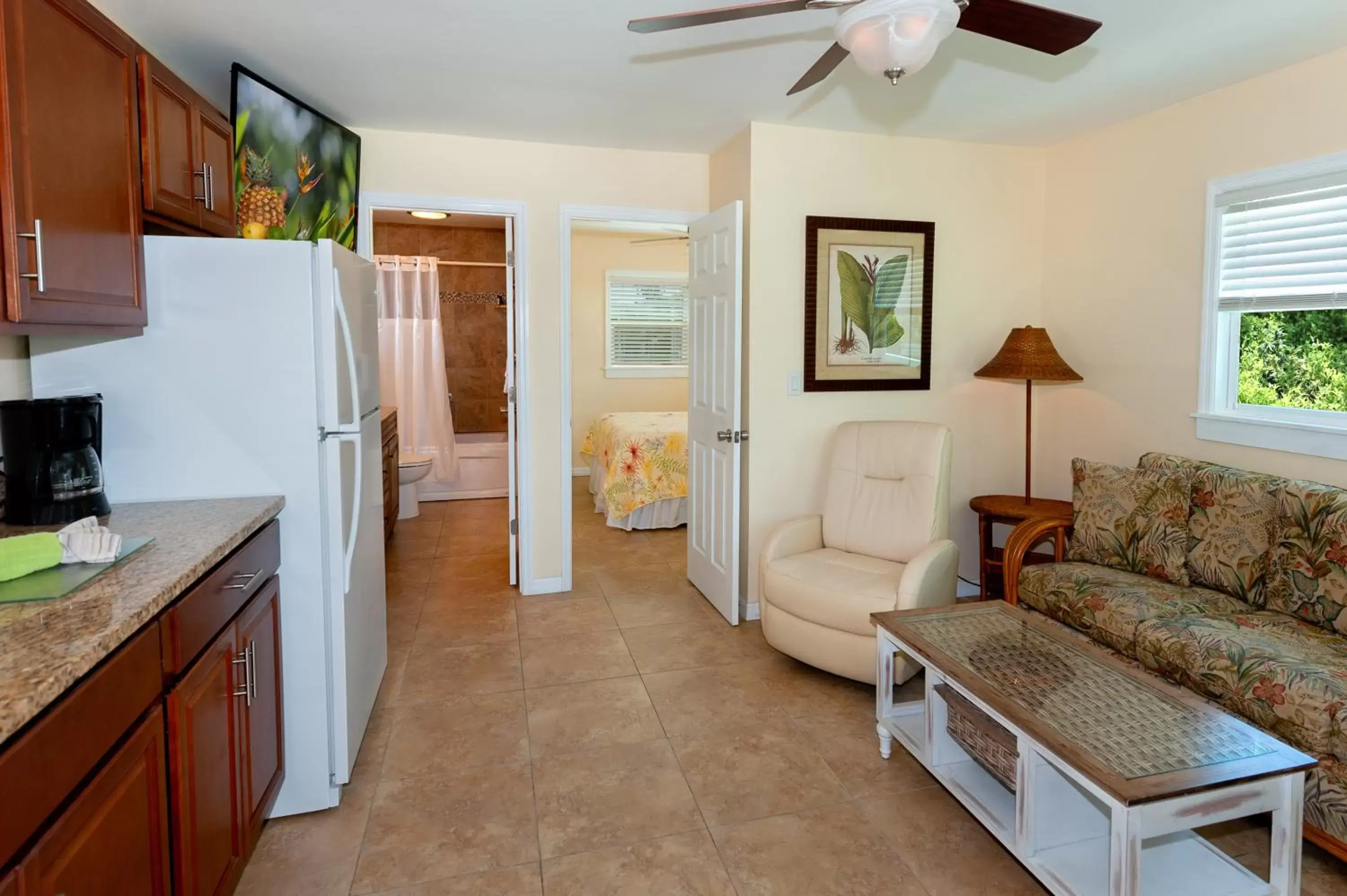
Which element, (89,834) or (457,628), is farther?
(457,628)

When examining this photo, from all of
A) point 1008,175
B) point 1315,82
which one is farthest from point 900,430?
point 1315,82

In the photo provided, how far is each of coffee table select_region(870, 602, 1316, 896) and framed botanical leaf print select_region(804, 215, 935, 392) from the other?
1.81 m

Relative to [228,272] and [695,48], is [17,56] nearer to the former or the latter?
[228,272]

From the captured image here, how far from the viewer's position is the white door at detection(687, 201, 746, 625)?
364 cm

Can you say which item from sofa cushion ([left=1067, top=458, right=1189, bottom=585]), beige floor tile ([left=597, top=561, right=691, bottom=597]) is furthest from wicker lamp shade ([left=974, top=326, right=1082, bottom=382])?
beige floor tile ([left=597, top=561, right=691, bottom=597])

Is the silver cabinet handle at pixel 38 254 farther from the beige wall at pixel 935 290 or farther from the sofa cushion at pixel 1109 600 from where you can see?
the sofa cushion at pixel 1109 600

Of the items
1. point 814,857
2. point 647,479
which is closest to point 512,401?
point 647,479

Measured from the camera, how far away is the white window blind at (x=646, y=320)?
7.80m

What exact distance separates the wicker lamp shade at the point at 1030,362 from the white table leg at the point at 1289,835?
2.33 m

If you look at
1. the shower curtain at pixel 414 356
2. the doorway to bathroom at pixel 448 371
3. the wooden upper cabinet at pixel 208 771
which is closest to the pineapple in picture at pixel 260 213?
the wooden upper cabinet at pixel 208 771

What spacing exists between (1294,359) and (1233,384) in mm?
225

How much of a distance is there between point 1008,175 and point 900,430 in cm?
170

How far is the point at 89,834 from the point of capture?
3.84 ft

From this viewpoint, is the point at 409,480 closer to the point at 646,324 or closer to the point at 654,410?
the point at 654,410
